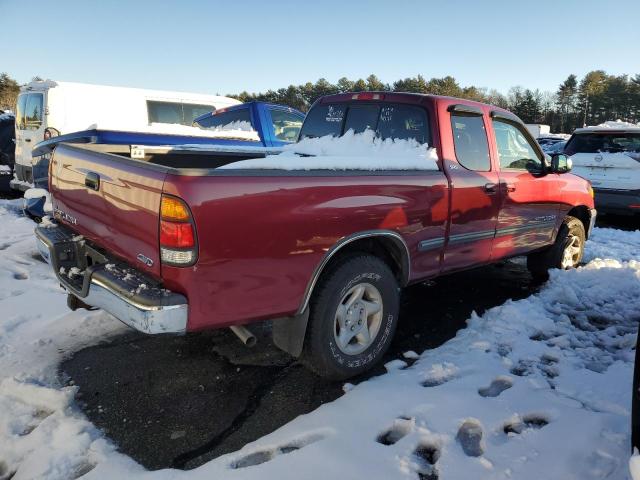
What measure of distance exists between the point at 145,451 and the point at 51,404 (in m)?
0.77

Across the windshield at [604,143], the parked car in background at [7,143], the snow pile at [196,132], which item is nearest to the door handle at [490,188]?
the snow pile at [196,132]

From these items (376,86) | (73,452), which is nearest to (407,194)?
(73,452)

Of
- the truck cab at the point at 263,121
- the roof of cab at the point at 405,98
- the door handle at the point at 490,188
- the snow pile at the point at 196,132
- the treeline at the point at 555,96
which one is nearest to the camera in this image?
the roof of cab at the point at 405,98

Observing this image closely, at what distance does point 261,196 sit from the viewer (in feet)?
8.20

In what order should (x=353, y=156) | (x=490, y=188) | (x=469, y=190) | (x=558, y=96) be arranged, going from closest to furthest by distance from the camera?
(x=353, y=156)
(x=469, y=190)
(x=490, y=188)
(x=558, y=96)

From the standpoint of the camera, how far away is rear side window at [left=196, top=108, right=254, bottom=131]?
796cm

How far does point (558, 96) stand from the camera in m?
79.7

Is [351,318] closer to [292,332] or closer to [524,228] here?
[292,332]

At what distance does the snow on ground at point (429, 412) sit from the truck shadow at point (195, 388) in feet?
0.33

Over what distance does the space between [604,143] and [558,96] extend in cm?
8233

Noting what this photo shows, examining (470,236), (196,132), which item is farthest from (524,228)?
(196,132)

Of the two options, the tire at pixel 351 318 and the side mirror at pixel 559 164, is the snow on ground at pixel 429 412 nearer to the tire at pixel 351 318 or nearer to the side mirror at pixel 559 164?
the tire at pixel 351 318

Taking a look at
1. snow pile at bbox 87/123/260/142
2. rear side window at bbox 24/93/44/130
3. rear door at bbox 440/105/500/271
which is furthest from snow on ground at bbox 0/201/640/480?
rear side window at bbox 24/93/44/130

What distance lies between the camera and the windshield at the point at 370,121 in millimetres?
3795
